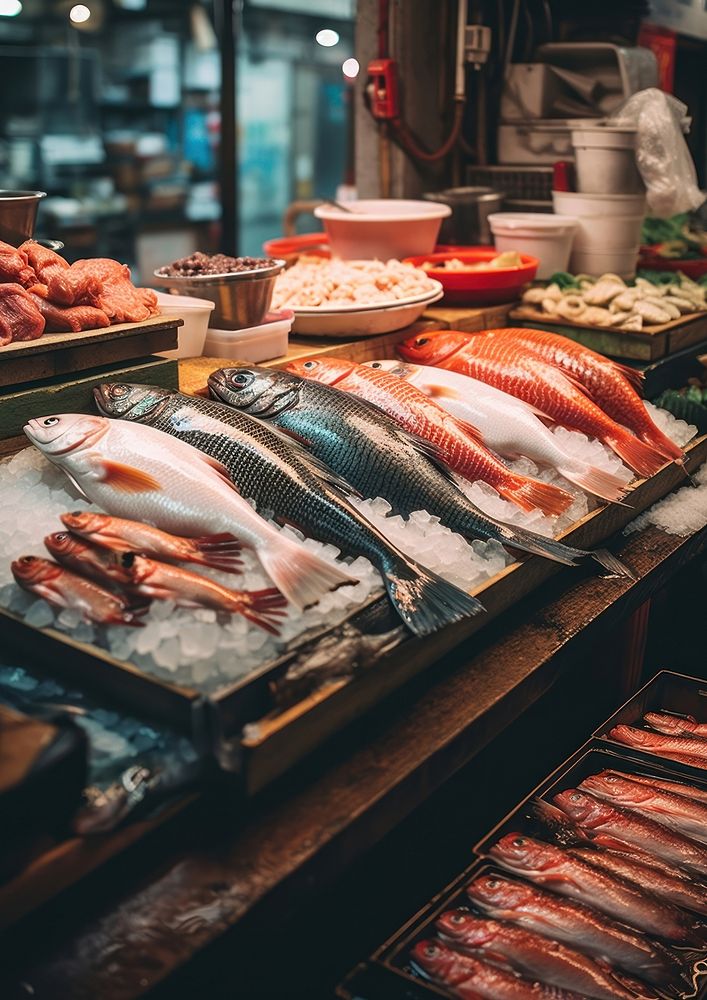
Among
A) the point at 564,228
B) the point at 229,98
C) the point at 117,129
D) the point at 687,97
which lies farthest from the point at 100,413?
the point at 117,129

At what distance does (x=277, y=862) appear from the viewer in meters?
1.74

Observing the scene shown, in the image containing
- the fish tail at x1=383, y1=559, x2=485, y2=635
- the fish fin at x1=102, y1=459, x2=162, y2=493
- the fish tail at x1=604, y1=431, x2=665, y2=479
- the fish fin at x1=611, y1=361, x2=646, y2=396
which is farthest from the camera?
the fish fin at x1=611, y1=361, x2=646, y2=396

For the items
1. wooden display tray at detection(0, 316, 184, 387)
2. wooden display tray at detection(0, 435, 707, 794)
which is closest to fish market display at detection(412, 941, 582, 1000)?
wooden display tray at detection(0, 435, 707, 794)

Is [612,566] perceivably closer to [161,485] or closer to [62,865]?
[161,485]

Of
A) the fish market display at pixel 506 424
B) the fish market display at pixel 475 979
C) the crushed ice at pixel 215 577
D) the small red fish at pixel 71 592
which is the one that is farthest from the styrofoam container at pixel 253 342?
the fish market display at pixel 475 979

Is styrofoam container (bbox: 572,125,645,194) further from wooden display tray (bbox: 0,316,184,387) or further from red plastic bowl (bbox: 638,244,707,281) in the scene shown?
wooden display tray (bbox: 0,316,184,387)

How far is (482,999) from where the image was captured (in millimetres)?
1944

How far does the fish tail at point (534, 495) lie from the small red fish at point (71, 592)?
119 cm

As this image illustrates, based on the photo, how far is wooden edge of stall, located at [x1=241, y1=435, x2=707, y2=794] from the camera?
1808 millimetres

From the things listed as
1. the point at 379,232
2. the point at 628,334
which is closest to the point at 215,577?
the point at 628,334

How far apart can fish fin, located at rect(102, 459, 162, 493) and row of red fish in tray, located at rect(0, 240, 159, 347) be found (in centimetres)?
54

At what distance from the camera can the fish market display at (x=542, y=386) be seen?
3.33 meters

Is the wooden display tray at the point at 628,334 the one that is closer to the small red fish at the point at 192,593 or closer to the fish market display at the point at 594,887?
the fish market display at the point at 594,887

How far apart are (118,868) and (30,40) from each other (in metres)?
8.34
